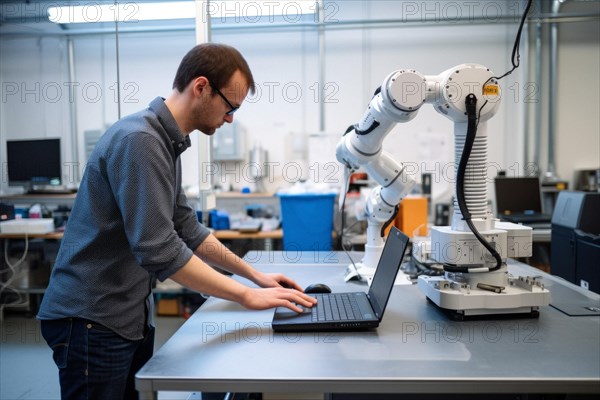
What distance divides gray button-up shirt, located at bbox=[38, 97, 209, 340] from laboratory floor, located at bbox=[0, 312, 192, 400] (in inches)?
42.4

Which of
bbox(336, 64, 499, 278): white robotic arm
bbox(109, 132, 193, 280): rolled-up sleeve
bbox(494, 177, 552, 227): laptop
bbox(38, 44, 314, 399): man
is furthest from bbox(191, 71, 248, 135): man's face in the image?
bbox(494, 177, 552, 227): laptop

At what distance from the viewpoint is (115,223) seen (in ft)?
3.28

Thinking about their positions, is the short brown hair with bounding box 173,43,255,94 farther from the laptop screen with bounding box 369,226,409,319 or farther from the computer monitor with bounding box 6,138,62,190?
the computer monitor with bounding box 6,138,62,190

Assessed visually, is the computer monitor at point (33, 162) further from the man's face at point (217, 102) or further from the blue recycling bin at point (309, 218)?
the blue recycling bin at point (309, 218)

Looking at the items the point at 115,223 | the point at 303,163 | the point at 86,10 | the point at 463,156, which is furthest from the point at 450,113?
the point at 86,10

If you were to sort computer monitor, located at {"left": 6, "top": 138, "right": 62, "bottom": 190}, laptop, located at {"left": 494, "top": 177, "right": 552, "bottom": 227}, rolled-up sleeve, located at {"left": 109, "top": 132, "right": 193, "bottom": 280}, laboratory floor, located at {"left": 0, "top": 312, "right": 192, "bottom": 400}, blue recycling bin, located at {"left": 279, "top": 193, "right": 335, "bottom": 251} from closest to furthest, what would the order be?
1. rolled-up sleeve, located at {"left": 109, "top": 132, "right": 193, "bottom": 280}
2. computer monitor, located at {"left": 6, "top": 138, "right": 62, "bottom": 190}
3. laboratory floor, located at {"left": 0, "top": 312, "right": 192, "bottom": 400}
4. blue recycling bin, located at {"left": 279, "top": 193, "right": 335, "bottom": 251}
5. laptop, located at {"left": 494, "top": 177, "right": 552, "bottom": 227}

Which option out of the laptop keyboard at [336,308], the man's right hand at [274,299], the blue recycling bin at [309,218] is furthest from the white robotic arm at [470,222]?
the blue recycling bin at [309,218]

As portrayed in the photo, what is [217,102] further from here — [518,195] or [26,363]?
[518,195]

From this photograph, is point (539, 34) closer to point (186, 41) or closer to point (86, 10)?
point (186, 41)

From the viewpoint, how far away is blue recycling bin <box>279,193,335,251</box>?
297 centimetres

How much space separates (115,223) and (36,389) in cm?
185

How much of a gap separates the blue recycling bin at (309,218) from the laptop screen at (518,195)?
1.40 meters

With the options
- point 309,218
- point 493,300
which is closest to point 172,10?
point 309,218

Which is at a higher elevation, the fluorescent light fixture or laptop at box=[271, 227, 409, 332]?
the fluorescent light fixture
